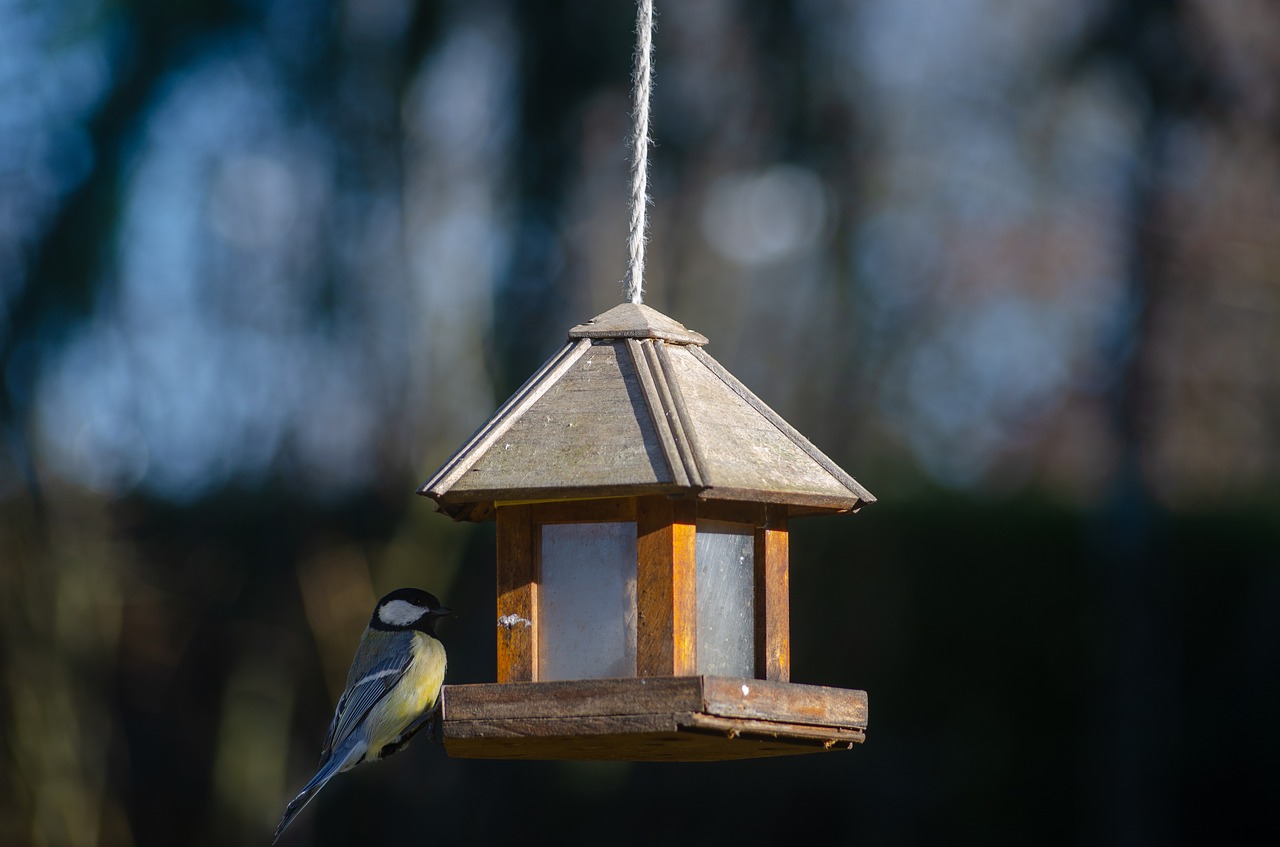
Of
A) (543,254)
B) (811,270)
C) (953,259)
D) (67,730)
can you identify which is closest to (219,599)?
(67,730)

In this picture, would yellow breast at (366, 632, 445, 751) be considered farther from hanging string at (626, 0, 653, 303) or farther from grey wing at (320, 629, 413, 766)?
hanging string at (626, 0, 653, 303)

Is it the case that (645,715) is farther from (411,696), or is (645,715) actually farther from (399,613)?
(399,613)

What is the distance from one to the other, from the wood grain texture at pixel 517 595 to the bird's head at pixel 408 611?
3.38 ft

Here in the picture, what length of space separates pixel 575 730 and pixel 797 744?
44 centimetres

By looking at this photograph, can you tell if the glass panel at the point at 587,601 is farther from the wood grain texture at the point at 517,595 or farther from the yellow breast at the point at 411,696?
the yellow breast at the point at 411,696

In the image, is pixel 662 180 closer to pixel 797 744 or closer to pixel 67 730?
pixel 67 730

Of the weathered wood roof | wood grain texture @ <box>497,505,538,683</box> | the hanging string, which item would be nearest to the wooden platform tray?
wood grain texture @ <box>497,505,538,683</box>

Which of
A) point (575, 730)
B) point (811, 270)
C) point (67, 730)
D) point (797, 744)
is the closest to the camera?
point (575, 730)

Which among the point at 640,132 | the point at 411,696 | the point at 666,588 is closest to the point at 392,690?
the point at 411,696

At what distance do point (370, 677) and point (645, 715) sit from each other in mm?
1557

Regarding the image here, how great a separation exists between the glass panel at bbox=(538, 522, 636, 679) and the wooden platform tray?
0.48 feet

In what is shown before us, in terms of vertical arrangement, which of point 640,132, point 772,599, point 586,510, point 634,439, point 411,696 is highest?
point 640,132

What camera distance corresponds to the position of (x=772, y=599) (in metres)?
2.66

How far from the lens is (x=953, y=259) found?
783cm
